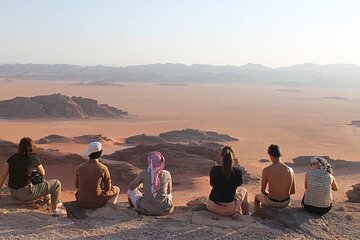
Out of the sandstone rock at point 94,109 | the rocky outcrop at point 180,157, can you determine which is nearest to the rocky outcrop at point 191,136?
the rocky outcrop at point 180,157

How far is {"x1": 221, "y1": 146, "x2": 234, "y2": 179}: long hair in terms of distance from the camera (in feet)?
21.9

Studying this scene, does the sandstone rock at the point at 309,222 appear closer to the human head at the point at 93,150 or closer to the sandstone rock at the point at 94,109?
the human head at the point at 93,150

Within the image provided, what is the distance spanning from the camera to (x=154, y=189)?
6938 millimetres

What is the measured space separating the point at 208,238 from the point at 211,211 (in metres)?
0.92

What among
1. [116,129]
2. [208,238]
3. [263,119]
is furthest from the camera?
[263,119]

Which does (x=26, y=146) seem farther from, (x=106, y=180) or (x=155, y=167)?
(x=155, y=167)

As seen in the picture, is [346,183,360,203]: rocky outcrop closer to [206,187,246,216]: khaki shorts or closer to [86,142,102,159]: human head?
[206,187,246,216]: khaki shorts

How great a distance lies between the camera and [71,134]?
33438mm

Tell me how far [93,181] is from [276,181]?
9.77ft

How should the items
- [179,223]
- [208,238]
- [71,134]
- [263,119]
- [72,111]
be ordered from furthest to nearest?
[263,119]
[72,111]
[71,134]
[179,223]
[208,238]

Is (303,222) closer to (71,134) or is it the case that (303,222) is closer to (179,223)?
(179,223)

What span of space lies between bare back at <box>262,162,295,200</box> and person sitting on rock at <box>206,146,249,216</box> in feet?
1.56

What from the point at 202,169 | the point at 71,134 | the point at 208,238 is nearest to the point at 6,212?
the point at 208,238

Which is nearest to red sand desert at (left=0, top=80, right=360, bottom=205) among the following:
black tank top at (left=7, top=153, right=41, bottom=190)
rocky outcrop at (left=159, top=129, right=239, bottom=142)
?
rocky outcrop at (left=159, top=129, right=239, bottom=142)
